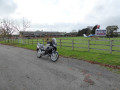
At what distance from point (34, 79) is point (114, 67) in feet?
12.5

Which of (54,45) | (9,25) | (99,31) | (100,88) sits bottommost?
(100,88)

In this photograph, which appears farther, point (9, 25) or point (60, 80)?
point (9, 25)

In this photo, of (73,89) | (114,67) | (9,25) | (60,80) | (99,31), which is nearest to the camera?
(73,89)

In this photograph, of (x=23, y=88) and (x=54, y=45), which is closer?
(x=23, y=88)

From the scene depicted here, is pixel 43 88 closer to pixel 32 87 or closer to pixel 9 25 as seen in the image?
pixel 32 87

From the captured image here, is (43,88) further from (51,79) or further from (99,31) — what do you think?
(99,31)

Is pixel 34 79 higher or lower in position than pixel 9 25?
lower

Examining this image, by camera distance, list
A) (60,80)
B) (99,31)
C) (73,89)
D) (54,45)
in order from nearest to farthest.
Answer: (73,89), (60,80), (54,45), (99,31)

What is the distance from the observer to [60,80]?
3.32 meters

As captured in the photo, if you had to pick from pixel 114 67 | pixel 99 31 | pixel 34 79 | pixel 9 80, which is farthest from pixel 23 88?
pixel 99 31

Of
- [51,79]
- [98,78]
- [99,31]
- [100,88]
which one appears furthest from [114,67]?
[99,31]

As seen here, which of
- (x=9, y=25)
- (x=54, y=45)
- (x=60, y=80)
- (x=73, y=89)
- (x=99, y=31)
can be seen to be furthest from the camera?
(x=9, y=25)

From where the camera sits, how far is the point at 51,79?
340 centimetres

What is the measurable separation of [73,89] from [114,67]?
2.94 m
